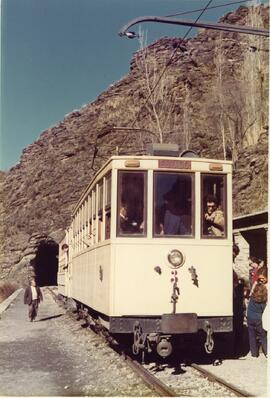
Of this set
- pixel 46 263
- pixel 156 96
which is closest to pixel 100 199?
pixel 156 96

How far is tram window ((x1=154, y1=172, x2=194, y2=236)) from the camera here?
295 inches

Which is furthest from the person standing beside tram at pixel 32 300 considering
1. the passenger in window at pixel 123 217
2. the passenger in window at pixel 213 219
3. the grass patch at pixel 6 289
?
the grass patch at pixel 6 289

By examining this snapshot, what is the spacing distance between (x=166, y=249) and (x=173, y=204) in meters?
0.66

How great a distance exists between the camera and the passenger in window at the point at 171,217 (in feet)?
24.6

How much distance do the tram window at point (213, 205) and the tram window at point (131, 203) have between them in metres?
0.89

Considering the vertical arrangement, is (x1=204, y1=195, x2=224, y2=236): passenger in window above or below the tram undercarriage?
above

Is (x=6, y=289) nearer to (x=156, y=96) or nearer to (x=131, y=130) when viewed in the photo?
(x=131, y=130)

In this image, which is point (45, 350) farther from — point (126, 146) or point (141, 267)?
point (126, 146)

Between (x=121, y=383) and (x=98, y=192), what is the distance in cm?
329

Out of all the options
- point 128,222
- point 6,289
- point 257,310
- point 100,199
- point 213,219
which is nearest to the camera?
point 128,222

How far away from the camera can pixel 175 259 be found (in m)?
7.36

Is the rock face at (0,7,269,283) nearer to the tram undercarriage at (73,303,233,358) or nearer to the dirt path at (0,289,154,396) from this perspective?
the dirt path at (0,289,154,396)

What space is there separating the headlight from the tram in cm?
1

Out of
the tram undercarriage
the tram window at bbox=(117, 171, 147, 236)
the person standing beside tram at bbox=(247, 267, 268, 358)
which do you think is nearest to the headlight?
the tram window at bbox=(117, 171, 147, 236)
